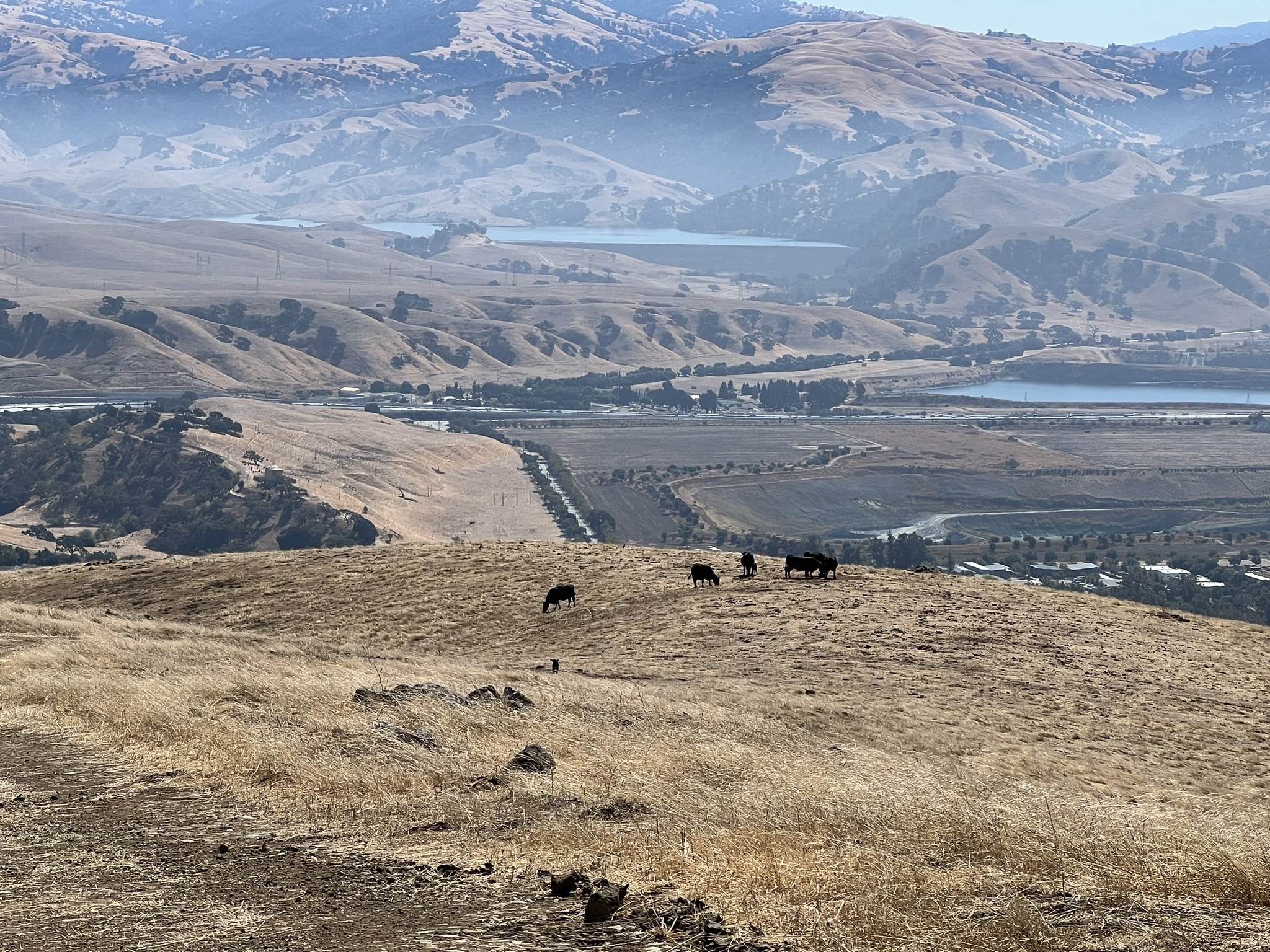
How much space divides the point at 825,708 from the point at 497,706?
6.13m

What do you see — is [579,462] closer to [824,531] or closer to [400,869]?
[824,531]

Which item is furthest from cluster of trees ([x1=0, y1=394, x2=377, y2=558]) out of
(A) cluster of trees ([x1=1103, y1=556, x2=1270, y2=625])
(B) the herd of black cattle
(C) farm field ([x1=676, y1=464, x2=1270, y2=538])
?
(B) the herd of black cattle

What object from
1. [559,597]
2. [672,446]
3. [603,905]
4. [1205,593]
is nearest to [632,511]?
[672,446]

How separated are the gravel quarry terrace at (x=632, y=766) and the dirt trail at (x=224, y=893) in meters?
0.04

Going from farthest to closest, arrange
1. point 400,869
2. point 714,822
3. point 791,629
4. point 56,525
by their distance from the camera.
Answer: point 56,525
point 791,629
point 714,822
point 400,869

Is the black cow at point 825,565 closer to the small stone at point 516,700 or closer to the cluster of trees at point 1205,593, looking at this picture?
the small stone at point 516,700

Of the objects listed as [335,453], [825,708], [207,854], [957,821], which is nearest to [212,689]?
[207,854]

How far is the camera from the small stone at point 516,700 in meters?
22.3

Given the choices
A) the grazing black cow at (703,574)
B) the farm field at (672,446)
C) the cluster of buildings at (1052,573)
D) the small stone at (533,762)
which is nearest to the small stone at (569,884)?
the small stone at (533,762)

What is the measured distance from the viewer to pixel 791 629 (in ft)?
103

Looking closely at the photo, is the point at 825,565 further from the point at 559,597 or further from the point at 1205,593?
the point at 1205,593

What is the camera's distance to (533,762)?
17844mm

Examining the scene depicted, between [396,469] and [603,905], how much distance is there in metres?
143

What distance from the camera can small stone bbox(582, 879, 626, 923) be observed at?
38.0 feet
